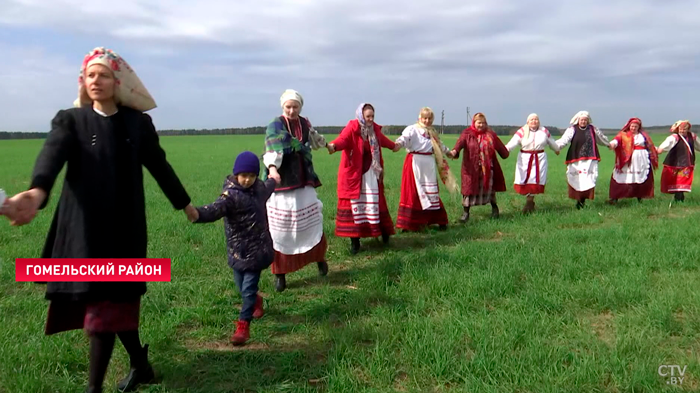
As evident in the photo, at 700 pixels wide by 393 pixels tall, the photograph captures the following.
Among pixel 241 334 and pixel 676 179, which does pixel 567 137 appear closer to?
pixel 676 179

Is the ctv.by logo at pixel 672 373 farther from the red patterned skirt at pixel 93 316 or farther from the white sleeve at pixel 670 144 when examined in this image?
the white sleeve at pixel 670 144

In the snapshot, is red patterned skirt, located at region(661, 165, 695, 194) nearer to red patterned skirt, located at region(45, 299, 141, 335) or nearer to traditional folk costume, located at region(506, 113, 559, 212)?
traditional folk costume, located at region(506, 113, 559, 212)

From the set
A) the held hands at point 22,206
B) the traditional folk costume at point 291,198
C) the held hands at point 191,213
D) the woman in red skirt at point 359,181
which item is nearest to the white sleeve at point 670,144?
the woman in red skirt at point 359,181

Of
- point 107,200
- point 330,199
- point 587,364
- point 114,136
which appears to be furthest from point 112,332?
point 330,199

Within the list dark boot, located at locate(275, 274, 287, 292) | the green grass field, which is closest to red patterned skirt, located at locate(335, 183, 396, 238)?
the green grass field

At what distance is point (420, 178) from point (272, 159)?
317 cm

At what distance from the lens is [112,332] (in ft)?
8.62

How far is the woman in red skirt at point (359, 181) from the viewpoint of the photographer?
6.15m

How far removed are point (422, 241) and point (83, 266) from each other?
4.95 meters

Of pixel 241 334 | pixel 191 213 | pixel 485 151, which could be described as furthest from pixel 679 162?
pixel 191 213

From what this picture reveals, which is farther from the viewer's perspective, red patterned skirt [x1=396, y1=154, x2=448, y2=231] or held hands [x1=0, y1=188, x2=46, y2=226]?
red patterned skirt [x1=396, y1=154, x2=448, y2=231]

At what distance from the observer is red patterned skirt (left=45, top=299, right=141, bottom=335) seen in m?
2.59

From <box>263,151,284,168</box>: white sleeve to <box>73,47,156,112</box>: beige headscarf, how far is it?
197cm

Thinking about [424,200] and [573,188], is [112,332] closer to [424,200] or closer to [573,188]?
[424,200]
